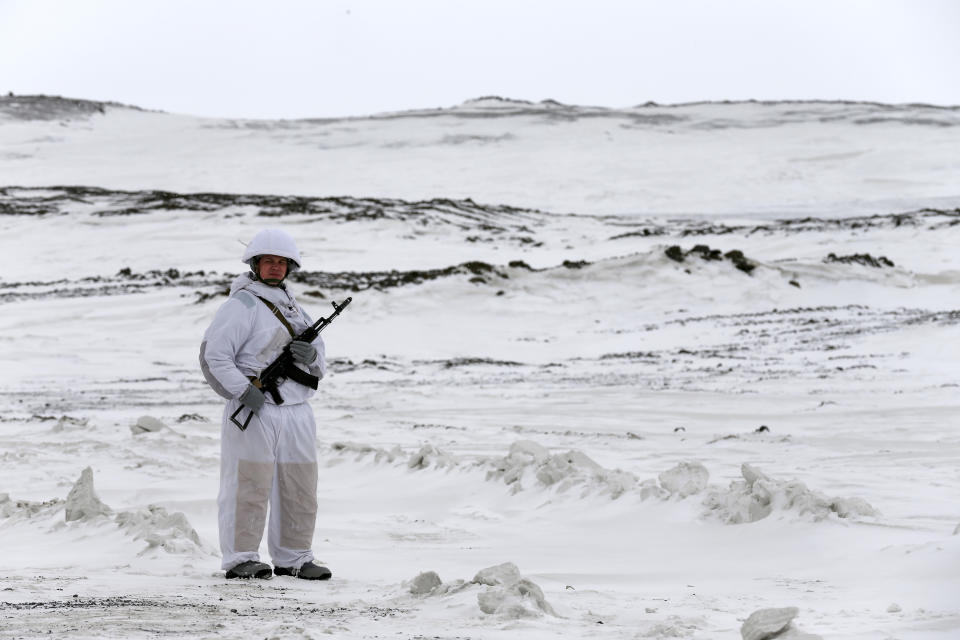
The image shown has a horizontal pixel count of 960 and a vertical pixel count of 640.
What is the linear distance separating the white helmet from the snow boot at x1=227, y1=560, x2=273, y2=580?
1.27 m

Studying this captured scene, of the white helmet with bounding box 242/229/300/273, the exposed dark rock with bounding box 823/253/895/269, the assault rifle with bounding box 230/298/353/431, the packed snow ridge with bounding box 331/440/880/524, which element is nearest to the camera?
the assault rifle with bounding box 230/298/353/431

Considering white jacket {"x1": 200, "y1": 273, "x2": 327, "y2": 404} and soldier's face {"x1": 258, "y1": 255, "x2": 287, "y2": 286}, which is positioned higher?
soldier's face {"x1": 258, "y1": 255, "x2": 287, "y2": 286}

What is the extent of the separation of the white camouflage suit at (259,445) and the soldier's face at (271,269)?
0.19 feet

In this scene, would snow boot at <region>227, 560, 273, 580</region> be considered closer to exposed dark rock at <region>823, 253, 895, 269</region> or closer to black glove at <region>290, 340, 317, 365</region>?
black glove at <region>290, 340, 317, 365</region>

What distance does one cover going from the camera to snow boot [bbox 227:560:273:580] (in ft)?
16.7

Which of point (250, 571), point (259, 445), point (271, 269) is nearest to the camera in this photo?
point (250, 571)

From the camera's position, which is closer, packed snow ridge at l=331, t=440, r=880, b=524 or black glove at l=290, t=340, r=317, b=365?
black glove at l=290, t=340, r=317, b=365

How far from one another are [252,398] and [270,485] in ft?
1.36

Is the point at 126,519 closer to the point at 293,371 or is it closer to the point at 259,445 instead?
the point at 259,445

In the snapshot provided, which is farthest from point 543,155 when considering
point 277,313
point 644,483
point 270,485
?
point 270,485

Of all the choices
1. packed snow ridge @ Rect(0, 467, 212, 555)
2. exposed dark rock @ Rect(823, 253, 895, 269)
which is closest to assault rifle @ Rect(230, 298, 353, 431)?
packed snow ridge @ Rect(0, 467, 212, 555)

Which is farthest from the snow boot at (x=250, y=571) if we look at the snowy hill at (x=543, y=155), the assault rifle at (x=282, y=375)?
the snowy hill at (x=543, y=155)

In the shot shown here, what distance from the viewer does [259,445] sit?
17.3 feet

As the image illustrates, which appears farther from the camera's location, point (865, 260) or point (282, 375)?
point (865, 260)
